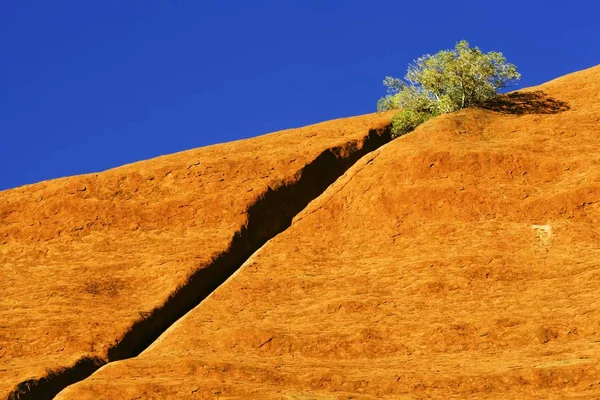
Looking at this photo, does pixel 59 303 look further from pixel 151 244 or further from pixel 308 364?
pixel 308 364

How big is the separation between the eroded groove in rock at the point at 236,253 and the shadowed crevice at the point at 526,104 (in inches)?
237

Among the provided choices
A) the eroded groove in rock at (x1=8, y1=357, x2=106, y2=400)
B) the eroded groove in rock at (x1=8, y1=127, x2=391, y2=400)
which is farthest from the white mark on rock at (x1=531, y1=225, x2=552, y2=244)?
the eroded groove in rock at (x1=8, y1=357, x2=106, y2=400)

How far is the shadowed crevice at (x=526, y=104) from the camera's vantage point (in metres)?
50.6

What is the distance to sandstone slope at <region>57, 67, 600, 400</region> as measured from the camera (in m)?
27.5

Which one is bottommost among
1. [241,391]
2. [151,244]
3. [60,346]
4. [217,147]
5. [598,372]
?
[598,372]

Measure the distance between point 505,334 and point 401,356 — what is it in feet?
10.8

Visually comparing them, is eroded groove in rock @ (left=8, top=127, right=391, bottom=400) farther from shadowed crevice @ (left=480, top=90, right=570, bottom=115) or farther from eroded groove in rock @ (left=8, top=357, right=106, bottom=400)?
shadowed crevice @ (left=480, top=90, right=570, bottom=115)

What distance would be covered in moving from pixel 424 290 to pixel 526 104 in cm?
2094

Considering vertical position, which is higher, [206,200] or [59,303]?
[206,200]

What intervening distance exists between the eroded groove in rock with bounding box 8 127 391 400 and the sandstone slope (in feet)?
4.35

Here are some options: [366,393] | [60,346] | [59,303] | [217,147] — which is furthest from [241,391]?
[217,147]

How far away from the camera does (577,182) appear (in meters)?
40.3

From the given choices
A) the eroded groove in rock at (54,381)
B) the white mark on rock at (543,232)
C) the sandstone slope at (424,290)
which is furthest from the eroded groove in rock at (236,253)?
the white mark on rock at (543,232)

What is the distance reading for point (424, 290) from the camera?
3431cm
